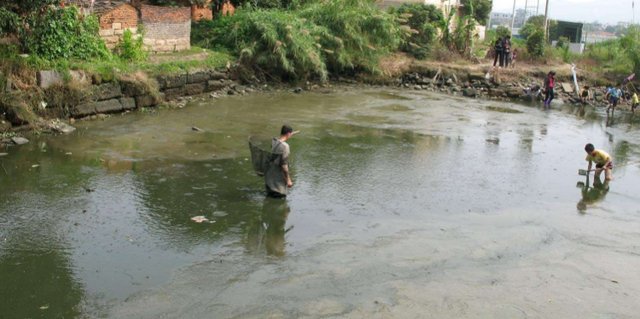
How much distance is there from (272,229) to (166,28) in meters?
13.7

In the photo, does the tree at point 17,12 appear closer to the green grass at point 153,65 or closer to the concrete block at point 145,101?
the green grass at point 153,65

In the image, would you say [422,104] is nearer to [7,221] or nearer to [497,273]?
[497,273]

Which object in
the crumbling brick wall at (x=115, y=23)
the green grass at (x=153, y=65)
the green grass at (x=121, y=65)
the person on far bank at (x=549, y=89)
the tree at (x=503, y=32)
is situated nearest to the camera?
the green grass at (x=121, y=65)

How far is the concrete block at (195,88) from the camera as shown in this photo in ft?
61.4

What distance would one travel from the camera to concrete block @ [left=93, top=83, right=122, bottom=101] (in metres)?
15.0

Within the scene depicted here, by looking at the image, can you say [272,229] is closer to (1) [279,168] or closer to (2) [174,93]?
(1) [279,168]

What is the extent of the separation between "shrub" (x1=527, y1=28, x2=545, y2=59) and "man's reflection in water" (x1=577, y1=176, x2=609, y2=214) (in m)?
19.5

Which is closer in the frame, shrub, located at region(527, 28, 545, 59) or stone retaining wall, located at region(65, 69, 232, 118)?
stone retaining wall, located at region(65, 69, 232, 118)

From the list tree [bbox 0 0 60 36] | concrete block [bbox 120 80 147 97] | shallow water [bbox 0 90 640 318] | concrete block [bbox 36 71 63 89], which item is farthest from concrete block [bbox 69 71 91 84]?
tree [bbox 0 0 60 36]

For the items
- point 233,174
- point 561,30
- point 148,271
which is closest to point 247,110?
point 233,174

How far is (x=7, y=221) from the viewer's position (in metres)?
7.85

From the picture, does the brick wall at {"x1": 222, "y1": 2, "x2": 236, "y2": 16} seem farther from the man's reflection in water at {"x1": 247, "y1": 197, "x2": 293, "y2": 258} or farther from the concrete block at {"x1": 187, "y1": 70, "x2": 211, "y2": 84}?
the man's reflection in water at {"x1": 247, "y1": 197, "x2": 293, "y2": 258}

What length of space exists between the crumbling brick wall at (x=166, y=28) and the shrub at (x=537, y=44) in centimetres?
1805

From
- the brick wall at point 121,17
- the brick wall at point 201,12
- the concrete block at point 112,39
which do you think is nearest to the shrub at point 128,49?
the concrete block at point 112,39
